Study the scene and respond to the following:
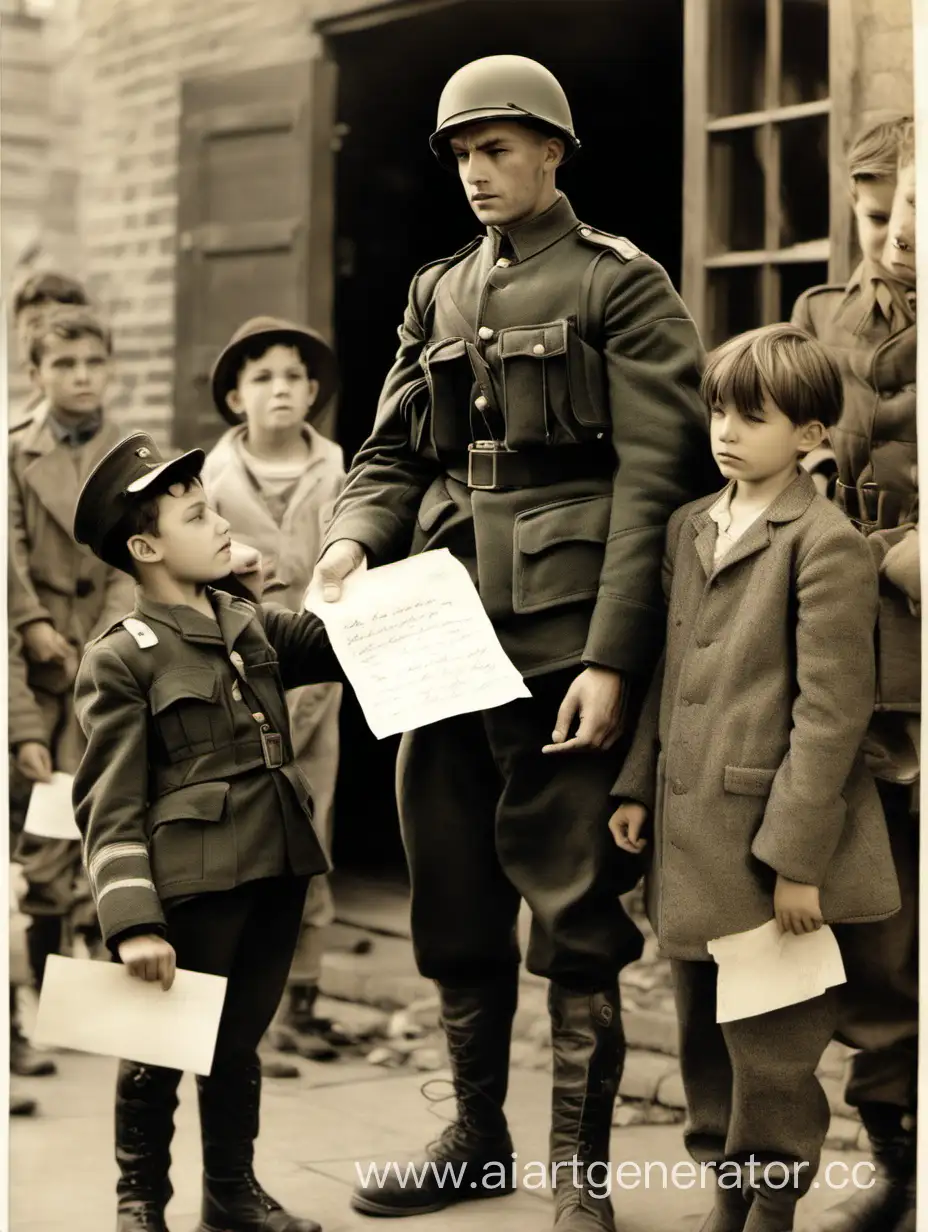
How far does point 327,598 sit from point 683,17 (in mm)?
1692

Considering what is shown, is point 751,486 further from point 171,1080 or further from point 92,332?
point 92,332

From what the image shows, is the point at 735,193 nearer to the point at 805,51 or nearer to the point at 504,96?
the point at 805,51

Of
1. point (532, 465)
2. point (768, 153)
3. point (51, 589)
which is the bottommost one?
point (51, 589)

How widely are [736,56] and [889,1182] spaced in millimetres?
2496

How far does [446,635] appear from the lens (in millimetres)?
3328

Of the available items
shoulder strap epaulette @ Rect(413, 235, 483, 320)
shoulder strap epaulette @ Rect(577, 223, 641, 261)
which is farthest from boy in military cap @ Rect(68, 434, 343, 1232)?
shoulder strap epaulette @ Rect(577, 223, 641, 261)

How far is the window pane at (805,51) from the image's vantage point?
3857mm

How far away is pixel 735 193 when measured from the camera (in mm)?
4184

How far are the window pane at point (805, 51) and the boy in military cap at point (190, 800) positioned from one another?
1.66m

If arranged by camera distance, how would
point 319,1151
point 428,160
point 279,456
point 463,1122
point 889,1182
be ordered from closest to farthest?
point 889,1182 < point 463,1122 < point 319,1151 < point 279,456 < point 428,160

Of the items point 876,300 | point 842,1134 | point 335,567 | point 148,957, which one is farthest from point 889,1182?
point 876,300

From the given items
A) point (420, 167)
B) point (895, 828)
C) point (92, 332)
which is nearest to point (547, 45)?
point (420, 167)

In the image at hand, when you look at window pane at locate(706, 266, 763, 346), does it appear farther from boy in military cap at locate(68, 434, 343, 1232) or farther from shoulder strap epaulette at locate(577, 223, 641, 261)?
boy in military cap at locate(68, 434, 343, 1232)

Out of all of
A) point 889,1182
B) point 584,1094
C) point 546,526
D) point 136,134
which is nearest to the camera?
point 546,526
